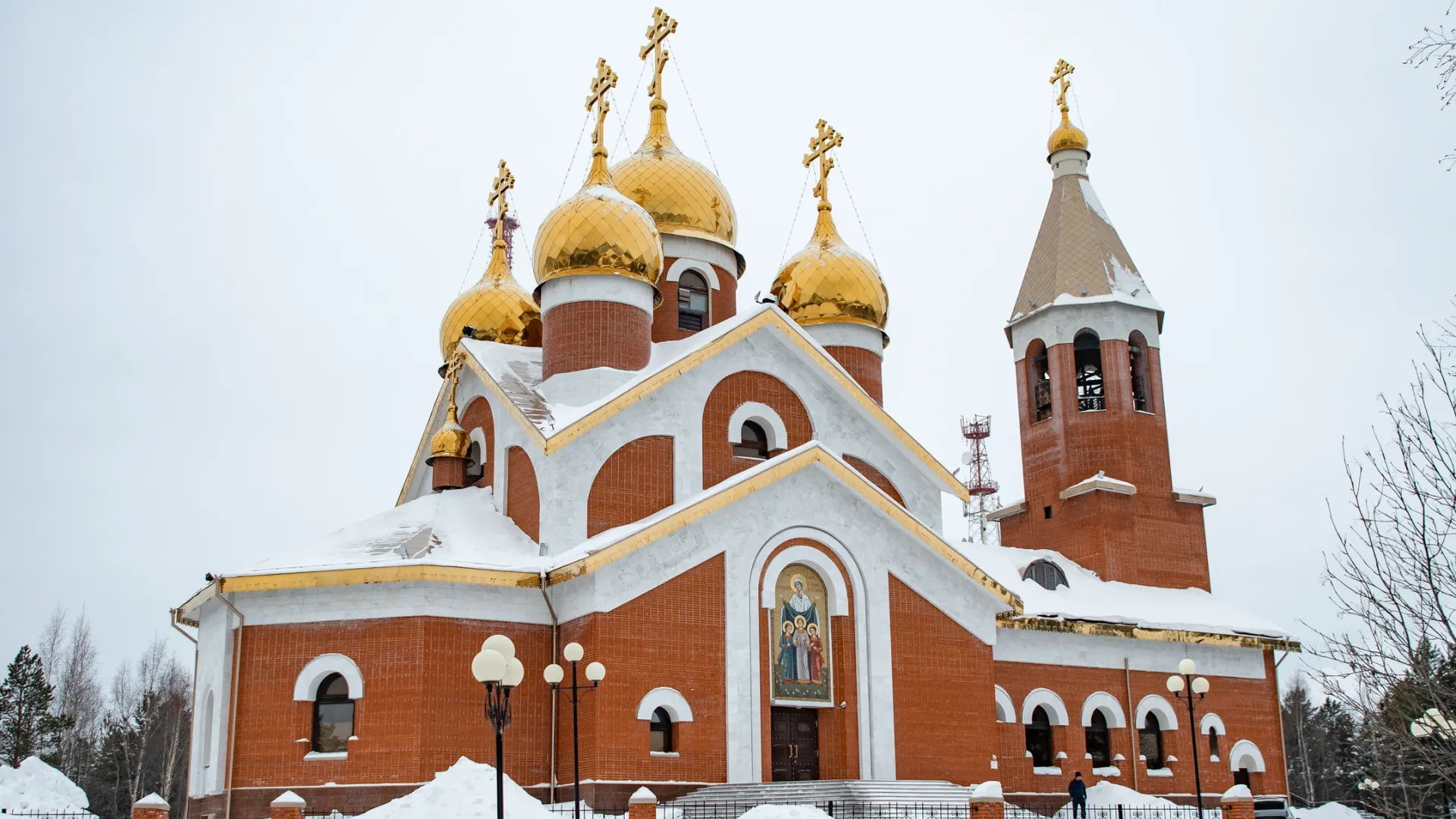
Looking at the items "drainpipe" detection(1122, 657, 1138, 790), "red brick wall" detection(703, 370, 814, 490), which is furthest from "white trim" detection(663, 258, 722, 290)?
"drainpipe" detection(1122, 657, 1138, 790)

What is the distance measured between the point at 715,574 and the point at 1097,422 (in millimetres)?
9016

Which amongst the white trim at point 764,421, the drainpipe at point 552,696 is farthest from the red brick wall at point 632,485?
the drainpipe at point 552,696

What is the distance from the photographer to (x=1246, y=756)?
20.3m

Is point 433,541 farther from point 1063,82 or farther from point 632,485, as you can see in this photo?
point 1063,82

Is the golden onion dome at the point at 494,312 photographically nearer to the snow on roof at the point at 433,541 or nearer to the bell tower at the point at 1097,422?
the snow on roof at the point at 433,541

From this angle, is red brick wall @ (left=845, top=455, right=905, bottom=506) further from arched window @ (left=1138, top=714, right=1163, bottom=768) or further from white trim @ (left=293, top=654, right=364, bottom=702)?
white trim @ (left=293, top=654, right=364, bottom=702)

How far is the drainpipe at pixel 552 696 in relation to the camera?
1476 centimetres

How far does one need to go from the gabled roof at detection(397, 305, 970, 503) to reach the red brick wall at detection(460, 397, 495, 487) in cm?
41

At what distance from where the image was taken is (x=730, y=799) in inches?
564

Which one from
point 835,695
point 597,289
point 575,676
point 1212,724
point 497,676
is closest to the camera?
point 497,676

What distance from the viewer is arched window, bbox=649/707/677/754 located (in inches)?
580

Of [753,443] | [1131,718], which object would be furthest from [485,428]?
[1131,718]

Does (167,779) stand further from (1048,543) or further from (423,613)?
Answer: (1048,543)

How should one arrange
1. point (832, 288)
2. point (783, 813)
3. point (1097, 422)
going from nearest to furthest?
1. point (783, 813)
2. point (832, 288)
3. point (1097, 422)
